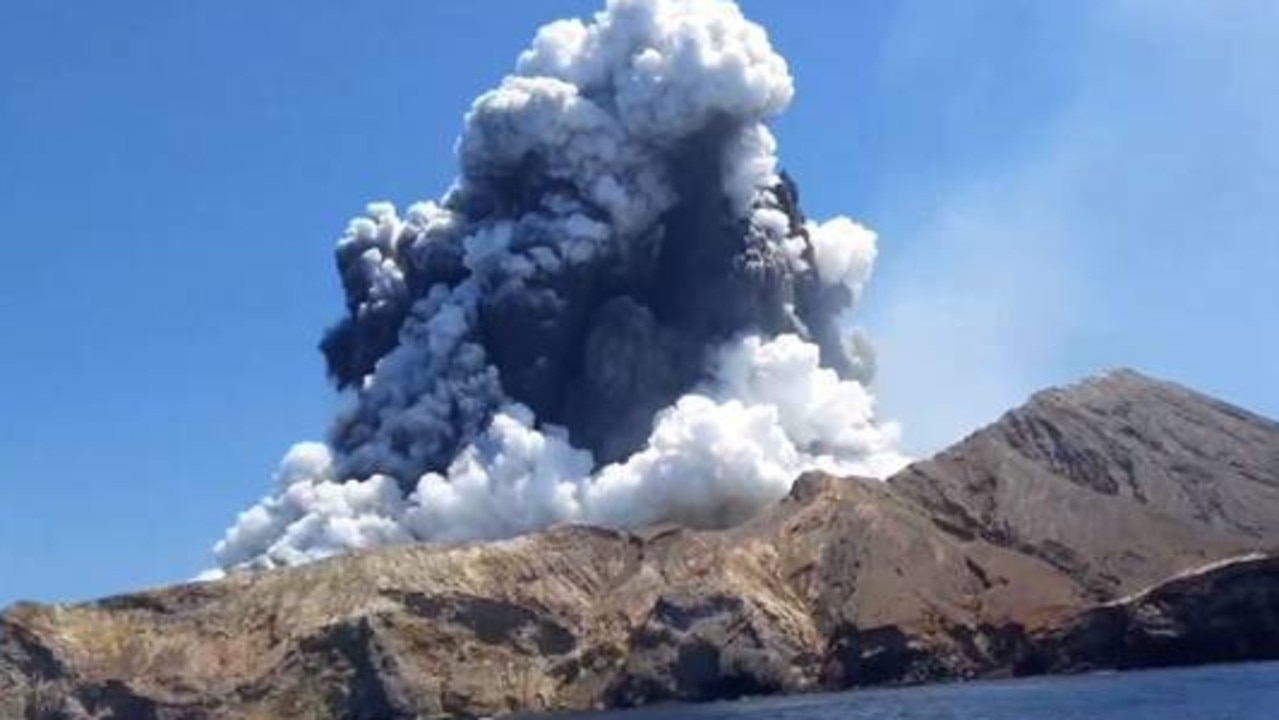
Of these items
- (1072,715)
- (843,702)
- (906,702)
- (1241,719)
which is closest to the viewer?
(1241,719)

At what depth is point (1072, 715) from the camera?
14175 cm

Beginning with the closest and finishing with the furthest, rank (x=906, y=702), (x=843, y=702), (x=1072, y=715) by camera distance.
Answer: (x=1072, y=715) < (x=906, y=702) < (x=843, y=702)

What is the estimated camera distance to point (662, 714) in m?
200

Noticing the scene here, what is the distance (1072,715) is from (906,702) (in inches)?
1619

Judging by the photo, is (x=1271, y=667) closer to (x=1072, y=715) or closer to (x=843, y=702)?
(x=843, y=702)

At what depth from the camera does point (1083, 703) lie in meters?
156

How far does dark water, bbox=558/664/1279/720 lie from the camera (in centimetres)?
13888

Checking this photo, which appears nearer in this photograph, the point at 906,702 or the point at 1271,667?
the point at 906,702

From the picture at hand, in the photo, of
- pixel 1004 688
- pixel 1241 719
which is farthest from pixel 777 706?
pixel 1241 719

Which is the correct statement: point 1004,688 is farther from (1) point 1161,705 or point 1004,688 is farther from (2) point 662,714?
(1) point 1161,705

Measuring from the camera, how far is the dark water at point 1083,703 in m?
139

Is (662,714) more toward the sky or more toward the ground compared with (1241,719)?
more toward the sky

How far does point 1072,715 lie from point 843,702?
54.1m

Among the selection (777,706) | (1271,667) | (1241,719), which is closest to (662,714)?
(777,706)
